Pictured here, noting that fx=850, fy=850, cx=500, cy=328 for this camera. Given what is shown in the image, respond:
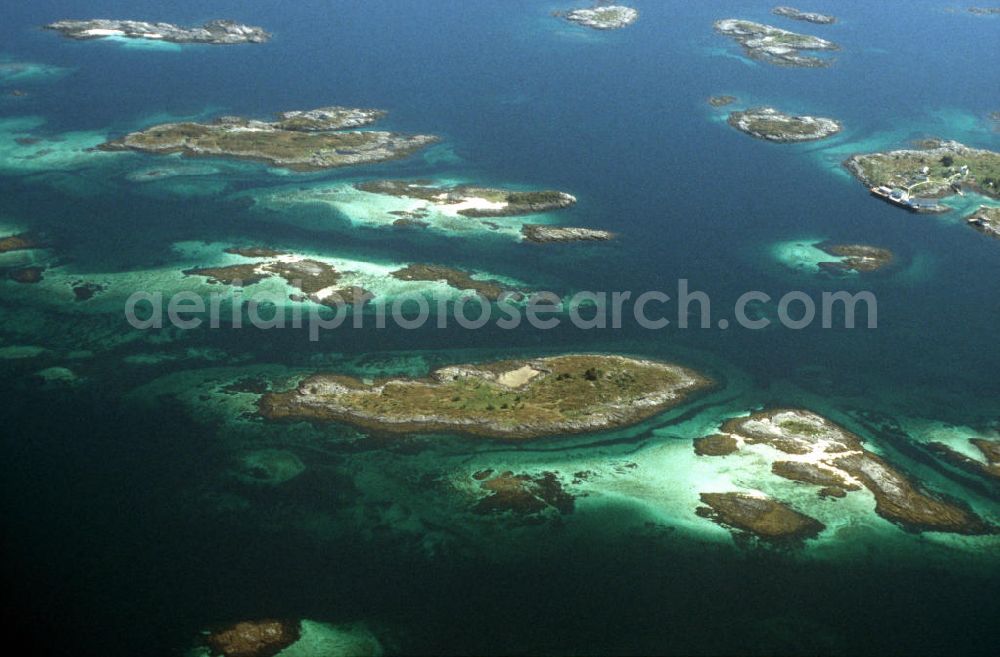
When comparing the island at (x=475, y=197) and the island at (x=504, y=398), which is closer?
the island at (x=504, y=398)

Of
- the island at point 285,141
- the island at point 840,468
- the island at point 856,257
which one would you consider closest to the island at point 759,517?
the island at point 840,468

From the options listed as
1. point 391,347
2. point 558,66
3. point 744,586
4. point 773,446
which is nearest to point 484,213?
point 391,347

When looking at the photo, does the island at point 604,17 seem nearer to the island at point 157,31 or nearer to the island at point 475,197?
the island at point 157,31

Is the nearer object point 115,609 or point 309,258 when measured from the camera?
point 115,609

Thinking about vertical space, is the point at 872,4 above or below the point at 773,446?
above

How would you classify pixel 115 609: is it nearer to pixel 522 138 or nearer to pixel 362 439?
pixel 362 439

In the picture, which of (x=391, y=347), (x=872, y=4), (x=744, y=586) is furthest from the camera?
(x=872, y=4)

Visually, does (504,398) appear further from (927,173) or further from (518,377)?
(927,173)

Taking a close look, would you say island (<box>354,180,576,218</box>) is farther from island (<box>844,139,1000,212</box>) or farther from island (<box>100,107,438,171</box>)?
island (<box>844,139,1000,212</box>)
